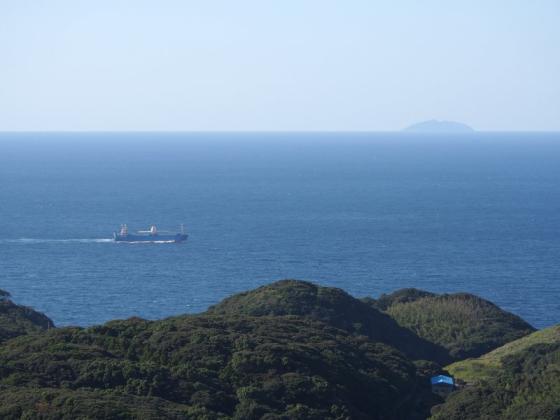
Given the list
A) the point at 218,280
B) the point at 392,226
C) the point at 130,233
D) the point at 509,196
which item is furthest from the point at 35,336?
the point at 509,196

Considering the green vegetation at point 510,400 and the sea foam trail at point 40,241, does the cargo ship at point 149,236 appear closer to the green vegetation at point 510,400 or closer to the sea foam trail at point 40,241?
the sea foam trail at point 40,241

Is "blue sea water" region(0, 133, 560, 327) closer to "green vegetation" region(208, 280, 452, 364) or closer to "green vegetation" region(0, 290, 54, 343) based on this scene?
"green vegetation" region(0, 290, 54, 343)

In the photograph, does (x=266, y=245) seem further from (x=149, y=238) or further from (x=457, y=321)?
(x=457, y=321)

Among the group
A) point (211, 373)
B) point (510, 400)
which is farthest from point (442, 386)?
point (211, 373)

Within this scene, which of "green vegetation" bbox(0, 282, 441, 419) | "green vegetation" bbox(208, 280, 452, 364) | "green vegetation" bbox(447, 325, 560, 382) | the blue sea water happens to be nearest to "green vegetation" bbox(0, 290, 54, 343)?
the blue sea water

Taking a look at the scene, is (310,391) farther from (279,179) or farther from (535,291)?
(279,179)
